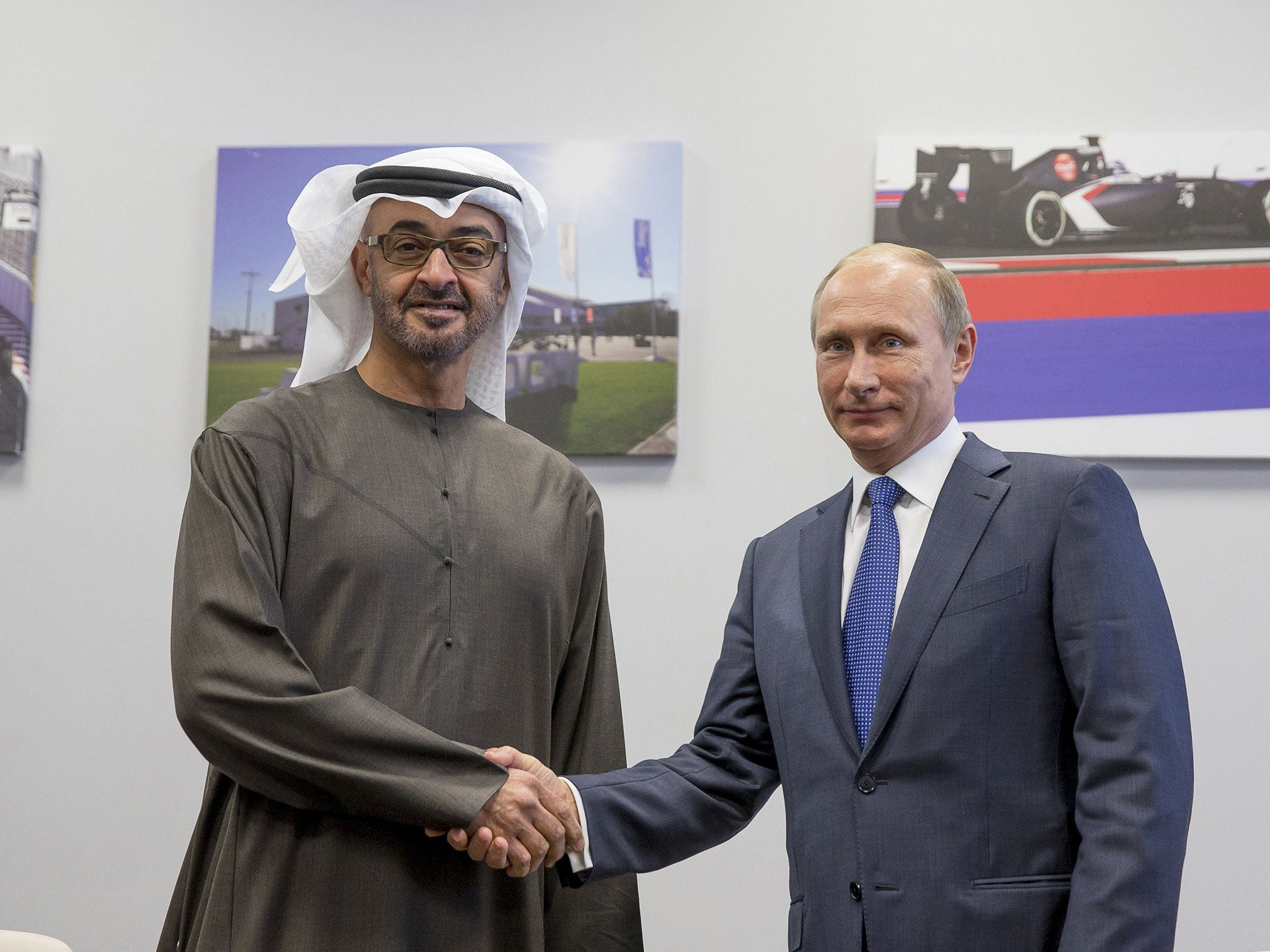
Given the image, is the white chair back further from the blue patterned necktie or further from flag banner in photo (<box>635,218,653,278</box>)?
flag banner in photo (<box>635,218,653,278</box>)

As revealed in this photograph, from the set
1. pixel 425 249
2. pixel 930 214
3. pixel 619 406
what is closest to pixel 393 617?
pixel 425 249

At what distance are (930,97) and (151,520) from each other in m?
2.24

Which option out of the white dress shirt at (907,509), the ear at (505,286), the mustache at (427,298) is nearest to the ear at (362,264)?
the mustache at (427,298)

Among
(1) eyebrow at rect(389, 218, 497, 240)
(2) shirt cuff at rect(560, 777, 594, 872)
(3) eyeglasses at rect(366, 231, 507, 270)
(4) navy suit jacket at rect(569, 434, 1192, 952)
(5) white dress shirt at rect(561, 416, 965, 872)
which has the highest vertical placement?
(1) eyebrow at rect(389, 218, 497, 240)

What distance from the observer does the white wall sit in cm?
302

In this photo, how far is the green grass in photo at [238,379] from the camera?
10.5 ft

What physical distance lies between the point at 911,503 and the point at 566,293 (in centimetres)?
145

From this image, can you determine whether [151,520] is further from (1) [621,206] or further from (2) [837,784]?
(2) [837,784]

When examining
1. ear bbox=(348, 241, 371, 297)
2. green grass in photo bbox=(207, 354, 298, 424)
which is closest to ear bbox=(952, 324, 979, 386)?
ear bbox=(348, 241, 371, 297)

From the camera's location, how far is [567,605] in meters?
2.15

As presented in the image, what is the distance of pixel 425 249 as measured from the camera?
216 centimetres

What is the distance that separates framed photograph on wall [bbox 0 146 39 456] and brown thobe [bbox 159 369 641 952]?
1559 mm

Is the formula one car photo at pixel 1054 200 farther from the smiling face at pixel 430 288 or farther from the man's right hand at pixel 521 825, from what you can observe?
the man's right hand at pixel 521 825

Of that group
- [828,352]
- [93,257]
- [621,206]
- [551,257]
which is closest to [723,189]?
[621,206]
